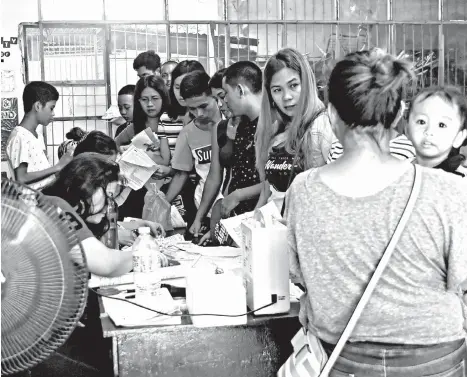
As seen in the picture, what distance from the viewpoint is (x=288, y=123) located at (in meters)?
3.16

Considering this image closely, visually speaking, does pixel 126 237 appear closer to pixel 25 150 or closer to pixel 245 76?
pixel 245 76

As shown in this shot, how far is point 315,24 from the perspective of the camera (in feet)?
25.5

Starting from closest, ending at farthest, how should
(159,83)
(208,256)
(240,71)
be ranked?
(208,256) < (240,71) < (159,83)

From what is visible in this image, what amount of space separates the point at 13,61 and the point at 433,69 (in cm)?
456

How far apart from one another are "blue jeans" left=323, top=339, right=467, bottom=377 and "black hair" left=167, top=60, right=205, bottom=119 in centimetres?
338

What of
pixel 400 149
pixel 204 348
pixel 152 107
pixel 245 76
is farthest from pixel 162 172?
pixel 204 348

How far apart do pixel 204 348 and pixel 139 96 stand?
2818 mm

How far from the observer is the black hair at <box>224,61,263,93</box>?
3.51 meters

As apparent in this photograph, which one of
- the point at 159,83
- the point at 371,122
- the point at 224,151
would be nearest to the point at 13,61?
the point at 159,83

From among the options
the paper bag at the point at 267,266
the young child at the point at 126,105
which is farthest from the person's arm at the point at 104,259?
the young child at the point at 126,105

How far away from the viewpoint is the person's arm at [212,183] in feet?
12.7

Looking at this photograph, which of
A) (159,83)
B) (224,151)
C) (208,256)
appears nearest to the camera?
(208,256)

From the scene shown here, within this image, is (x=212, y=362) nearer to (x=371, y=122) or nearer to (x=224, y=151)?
(x=371, y=122)

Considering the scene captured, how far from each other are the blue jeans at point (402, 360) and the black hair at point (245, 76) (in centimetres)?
201
